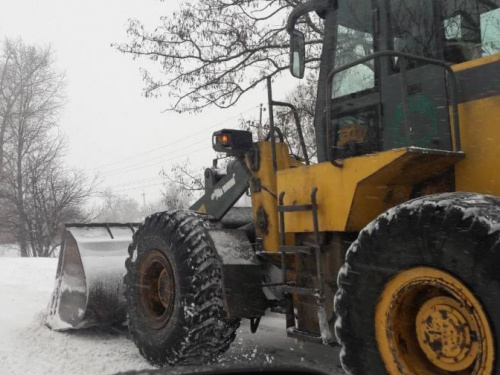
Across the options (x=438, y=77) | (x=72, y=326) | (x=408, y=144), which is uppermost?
(x=438, y=77)

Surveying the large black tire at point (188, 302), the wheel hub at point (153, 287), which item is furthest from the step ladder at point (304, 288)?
the wheel hub at point (153, 287)

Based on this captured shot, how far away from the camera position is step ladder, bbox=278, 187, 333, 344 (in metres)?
3.75

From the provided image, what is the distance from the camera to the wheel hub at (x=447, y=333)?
2.54m

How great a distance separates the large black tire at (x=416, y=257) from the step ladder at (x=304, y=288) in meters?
0.62

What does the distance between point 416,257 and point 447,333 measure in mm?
389

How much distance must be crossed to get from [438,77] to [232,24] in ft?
33.3

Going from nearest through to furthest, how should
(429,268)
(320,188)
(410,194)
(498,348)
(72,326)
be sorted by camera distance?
(498,348) → (429,268) → (410,194) → (320,188) → (72,326)

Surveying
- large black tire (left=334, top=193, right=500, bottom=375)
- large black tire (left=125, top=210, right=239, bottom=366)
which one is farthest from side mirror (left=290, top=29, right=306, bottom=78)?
large black tire (left=334, top=193, right=500, bottom=375)

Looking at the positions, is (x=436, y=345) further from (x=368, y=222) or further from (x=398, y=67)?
(x=398, y=67)

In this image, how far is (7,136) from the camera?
2953 centimetres

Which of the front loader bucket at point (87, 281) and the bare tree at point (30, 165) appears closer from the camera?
the front loader bucket at point (87, 281)

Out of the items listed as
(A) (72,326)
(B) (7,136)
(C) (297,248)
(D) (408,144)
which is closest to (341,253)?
(C) (297,248)

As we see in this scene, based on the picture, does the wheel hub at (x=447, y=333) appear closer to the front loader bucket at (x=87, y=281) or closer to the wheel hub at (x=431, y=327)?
the wheel hub at (x=431, y=327)

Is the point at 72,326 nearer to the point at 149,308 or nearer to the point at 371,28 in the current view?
the point at 149,308
